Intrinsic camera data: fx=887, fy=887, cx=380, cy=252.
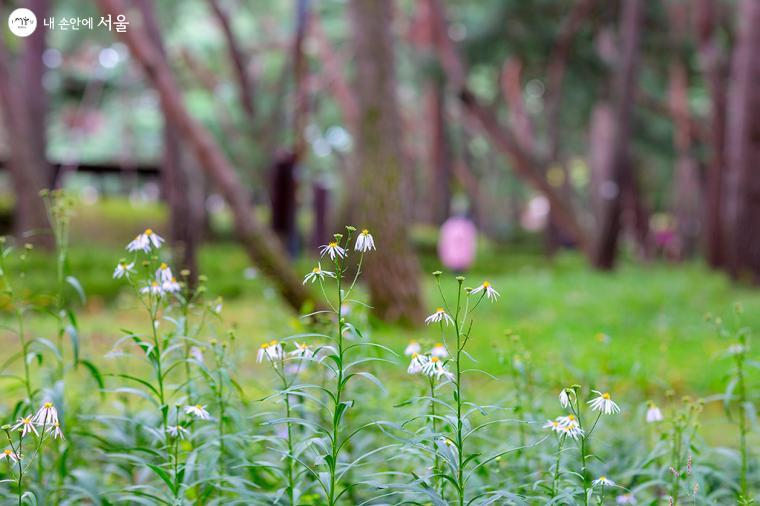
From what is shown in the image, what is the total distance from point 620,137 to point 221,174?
24.3 ft

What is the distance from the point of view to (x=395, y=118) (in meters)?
6.67

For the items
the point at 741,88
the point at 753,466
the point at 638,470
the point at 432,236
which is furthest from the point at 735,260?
the point at 638,470

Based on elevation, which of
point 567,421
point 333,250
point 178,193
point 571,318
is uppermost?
point 333,250

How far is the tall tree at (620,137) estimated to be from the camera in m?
12.1

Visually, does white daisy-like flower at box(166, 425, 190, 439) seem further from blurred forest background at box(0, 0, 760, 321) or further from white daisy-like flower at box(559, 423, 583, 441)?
white daisy-like flower at box(559, 423, 583, 441)

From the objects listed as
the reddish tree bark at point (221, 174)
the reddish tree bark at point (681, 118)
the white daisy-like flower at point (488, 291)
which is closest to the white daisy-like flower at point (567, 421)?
the white daisy-like flower at point (488, 291)

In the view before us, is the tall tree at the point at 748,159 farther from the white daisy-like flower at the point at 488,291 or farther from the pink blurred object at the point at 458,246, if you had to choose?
the white daisy-like flower at the point at 488,291

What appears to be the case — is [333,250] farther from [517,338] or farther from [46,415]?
[517,338]

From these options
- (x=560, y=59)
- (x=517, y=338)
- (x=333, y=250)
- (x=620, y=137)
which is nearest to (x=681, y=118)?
(x=560, y=59)

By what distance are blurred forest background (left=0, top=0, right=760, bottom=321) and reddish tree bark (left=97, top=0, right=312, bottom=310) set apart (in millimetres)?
16

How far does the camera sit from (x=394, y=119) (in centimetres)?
→ 666

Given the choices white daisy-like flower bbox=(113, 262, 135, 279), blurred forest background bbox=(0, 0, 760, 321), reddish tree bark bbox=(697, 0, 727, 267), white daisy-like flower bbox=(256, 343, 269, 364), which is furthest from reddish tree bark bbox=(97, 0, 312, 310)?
reddish tree bark bbox=(697, 0, 727, 267)

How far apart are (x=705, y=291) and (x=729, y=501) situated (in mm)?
7094

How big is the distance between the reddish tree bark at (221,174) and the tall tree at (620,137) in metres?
6.93
